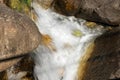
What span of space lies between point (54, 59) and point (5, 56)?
2.27 meters

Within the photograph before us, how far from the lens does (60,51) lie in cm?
585

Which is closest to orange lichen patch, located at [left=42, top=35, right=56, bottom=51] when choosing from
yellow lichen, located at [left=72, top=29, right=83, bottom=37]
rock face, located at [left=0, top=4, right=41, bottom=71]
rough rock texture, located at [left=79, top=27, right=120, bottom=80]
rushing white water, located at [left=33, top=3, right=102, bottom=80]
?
rushing white water, located at [left=33, top=3, right=102, bottom=80]

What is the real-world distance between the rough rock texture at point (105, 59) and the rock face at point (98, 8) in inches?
16.0

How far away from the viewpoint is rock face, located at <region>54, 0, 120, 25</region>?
20.0 ft

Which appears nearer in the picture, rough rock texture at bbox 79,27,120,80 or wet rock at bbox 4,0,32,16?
rough rock texture at bbox 79,27,120,80

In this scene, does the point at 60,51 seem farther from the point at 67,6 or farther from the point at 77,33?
the point at 67,6

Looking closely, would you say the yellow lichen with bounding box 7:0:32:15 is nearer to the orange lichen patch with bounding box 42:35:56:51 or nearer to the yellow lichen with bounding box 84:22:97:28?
the orange lichen patch with bounding box 42:35:56:51

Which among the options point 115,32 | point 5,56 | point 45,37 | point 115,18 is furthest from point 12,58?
point 115,18

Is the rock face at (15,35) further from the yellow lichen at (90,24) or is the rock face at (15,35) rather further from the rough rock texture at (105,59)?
the yellow lichen at (90,24)

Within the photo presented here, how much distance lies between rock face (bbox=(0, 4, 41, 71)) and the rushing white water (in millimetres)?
1856

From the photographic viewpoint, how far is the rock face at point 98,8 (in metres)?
6.10

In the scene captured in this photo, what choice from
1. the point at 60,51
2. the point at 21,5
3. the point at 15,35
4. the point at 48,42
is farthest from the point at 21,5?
the point at 15,35

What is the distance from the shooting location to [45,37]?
19.1 feet

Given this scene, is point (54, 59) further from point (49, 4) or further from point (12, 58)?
point (12, 58)
